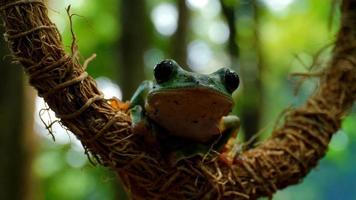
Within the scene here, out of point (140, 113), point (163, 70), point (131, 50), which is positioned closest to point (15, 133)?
point (131, 50)

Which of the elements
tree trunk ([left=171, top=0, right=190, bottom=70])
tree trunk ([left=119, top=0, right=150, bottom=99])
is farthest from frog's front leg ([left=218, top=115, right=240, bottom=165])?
tree trunk ([left=171, top=0, right=190, bottom=70])

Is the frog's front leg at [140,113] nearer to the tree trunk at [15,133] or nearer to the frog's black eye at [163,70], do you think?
the frog's black eye at [163,70]

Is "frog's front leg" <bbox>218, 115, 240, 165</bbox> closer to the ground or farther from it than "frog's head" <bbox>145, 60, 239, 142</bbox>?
closer to the ground

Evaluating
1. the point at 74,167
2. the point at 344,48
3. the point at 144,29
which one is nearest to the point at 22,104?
the point at 144,29

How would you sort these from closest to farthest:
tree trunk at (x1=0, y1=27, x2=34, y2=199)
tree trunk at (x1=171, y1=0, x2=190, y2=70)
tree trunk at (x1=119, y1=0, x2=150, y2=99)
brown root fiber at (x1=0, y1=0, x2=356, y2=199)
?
1. brown root fiber at (x1=0, y1=0, x2=356, y2=199)
2. tree trunk at (x1=0, y1=27, x2=34, y2=199)
3. tree trunk at (x1=119, y1=0, x2=150, y2=99)
4. tree trunk at (x1=171, y1=0, x2=190, y2=70)

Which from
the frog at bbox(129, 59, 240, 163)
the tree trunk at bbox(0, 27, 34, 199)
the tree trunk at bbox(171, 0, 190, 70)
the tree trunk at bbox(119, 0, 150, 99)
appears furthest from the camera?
the tree trunk at bbox(171, 0, 190, 70)

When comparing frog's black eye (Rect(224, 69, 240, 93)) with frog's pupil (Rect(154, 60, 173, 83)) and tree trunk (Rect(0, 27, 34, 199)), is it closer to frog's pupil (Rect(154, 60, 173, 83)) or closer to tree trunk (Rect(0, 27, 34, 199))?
frog's pupil (Rect(154, 60, 173, 83))

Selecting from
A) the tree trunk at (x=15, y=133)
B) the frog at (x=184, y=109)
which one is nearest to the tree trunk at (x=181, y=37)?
the tree trunk at (x=15, y=133)
